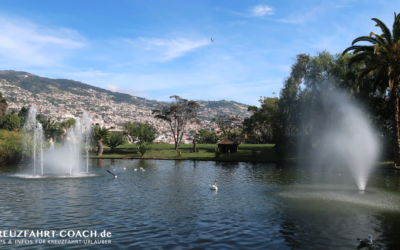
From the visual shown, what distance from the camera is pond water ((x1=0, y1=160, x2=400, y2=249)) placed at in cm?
1223

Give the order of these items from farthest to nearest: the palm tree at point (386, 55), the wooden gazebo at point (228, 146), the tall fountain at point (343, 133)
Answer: the wooden gazebo at point (228, 146) < the tall fountain at point (343, 133) < the palm tree at point (386, 55)

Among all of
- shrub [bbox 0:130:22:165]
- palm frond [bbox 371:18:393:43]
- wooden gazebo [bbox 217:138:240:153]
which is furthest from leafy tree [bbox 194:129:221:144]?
palm frond [bbox 371:18:393:43]

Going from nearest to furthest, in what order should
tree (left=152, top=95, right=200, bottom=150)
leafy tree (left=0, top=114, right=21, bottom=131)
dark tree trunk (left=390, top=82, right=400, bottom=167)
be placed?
dark tree trunk (left=390, top=82, right=400, bottom=167), leafy tree (left=0, top=114, right=21, bottom=131), tree (left=152, top=95, right=200, bottom=150)

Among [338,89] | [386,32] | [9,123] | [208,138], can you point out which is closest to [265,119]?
[208,138]

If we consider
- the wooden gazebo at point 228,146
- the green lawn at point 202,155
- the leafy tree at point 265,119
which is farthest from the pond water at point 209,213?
the leafy tree at point 265,119

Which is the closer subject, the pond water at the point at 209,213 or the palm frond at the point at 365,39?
the pond water at the point at 209,213

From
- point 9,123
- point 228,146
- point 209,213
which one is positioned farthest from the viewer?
point 9,123

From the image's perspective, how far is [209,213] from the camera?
1661cm

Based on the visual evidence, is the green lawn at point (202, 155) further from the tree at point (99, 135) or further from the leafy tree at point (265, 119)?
the leafy tree at point (265, 119)

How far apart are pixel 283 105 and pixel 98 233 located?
1999 inches

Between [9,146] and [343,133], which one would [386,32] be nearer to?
[343,133]

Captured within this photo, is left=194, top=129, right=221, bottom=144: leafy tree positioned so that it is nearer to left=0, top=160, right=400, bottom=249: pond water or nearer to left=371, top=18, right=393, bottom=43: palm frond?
left=371, top=18, right=393, bottom=43: palm frond

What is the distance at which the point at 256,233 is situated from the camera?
13148mm

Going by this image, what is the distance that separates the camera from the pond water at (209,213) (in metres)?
12.2
